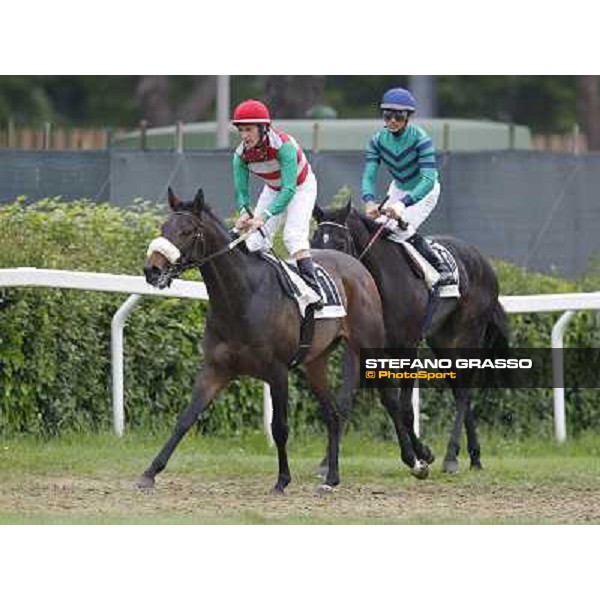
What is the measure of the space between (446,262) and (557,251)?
3.86m

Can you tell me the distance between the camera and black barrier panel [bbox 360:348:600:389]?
12.4m

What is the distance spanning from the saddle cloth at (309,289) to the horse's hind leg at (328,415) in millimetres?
401

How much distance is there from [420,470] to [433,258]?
1.57m

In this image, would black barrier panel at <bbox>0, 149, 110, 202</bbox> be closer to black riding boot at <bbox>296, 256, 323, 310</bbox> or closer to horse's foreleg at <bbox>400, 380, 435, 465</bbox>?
horse's foreleg at <bbox>400, 380, 435, 465</bbox>

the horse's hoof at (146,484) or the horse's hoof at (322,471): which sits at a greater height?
the horse's hoof at (146,484)

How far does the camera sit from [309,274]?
11641 mm

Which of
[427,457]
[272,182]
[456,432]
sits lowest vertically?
[427,457]

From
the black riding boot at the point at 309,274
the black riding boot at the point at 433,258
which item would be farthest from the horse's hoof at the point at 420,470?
the black riding boot at the point at 433,258

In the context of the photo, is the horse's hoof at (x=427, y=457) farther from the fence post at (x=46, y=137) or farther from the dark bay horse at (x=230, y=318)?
the fence post at (x=46, y=137)

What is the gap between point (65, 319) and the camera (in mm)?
13242

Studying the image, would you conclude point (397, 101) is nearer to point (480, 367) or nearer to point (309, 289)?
point (309, 289)

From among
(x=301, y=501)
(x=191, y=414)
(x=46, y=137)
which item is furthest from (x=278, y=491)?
(x=46, y=137)

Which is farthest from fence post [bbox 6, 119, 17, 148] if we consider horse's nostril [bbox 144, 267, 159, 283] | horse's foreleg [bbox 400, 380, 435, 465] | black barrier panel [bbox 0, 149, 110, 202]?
horse's nostril [bbox 144, 267, 159, 283]

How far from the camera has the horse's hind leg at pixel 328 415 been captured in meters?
11.6
